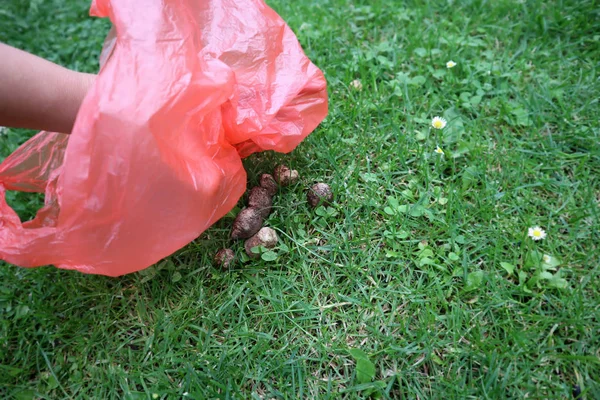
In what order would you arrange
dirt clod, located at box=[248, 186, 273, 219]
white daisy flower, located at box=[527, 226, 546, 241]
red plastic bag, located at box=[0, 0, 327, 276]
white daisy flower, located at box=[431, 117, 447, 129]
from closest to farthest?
red plastic bag, located at box=[0, 0, 327, 276] < white daisy flower, located at box=[527, 226, 546, 241] < dirt clod, located at box=[248, 186, 273, 219] < white daisy flower, located at box=[431, 117, 447, 129]

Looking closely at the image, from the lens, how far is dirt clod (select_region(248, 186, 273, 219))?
142 centimetres

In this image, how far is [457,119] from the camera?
1633 millimetres

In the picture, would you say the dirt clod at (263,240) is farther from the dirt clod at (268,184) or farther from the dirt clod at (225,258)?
the dirt clod at (268,184)

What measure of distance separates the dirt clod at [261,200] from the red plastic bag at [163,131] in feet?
0.36

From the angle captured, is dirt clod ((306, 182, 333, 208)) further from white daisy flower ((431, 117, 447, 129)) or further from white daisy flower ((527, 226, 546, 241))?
white daisy flower ((527, 226, 546, 241))

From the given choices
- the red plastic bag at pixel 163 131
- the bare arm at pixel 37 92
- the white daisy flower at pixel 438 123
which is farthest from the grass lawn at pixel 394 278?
the bare arm at pixel 37 92

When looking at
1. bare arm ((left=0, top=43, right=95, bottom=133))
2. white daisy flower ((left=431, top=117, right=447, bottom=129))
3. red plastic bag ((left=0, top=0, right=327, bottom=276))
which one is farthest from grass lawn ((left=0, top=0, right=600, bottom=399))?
bare arm ((left=0, top=43, right=95, bottom=133))

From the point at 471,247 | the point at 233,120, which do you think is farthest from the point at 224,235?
the point at 471,247

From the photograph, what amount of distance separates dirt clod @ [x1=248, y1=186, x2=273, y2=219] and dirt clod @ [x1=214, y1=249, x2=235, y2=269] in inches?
6.6

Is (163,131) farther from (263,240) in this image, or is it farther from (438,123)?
(438,123)

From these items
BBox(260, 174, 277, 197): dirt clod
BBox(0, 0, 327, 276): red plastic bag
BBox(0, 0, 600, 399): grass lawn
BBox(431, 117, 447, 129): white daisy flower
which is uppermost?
BBox(0, 0, 327, 276): red plastic bag

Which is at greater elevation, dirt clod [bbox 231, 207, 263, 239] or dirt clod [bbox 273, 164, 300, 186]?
dirt clod [bbox 273, 164, 300, 186]

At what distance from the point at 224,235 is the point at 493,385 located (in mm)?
904

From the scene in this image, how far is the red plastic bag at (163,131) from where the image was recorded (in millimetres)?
1080
